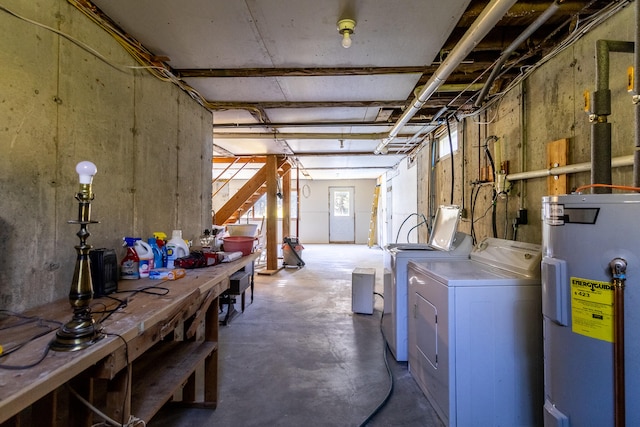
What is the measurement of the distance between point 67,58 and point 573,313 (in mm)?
2556

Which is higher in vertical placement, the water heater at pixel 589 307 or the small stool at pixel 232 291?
the water heater at pixel 589 307

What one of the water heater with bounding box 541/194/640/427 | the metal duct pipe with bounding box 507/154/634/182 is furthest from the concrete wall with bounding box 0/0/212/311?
the metal duct pipe with bounding box 507/154/634/182

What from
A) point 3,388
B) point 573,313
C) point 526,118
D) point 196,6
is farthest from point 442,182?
point 3,388

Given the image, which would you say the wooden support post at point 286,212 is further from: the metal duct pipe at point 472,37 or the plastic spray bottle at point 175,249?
the plastic spray bottle at point 175,249

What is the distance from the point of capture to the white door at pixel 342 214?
11320 mm

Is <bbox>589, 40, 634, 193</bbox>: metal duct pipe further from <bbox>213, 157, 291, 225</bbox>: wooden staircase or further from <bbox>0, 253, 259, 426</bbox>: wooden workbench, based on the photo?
<bbox>213, 157, 291, 225</bbox>: wooden staircase

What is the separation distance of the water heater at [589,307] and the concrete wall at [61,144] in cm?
225

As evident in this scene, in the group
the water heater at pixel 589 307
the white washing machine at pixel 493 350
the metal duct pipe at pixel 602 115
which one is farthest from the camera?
the white washing machine at pixel 493 350

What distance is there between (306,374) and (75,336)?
6.02 feet

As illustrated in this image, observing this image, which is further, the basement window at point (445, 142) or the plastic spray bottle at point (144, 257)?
the basement window at point (445, 142)

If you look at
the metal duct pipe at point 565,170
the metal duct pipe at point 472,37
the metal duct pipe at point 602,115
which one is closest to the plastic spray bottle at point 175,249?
the metal duct pipe at point 472,37

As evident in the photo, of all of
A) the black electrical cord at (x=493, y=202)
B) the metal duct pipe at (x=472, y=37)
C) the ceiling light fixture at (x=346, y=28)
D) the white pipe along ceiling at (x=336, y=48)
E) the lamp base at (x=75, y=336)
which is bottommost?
the lamp base at (x=75, y=336)

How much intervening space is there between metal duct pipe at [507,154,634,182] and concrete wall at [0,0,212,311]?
108 inches

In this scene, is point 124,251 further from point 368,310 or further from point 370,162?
point 370,162
